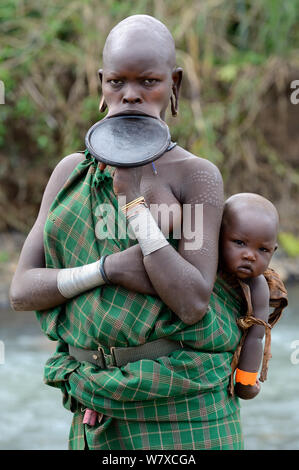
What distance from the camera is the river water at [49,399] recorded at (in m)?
4.23

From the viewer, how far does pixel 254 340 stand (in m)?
1.82

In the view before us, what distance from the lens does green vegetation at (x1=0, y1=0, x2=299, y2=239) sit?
23.7 feet

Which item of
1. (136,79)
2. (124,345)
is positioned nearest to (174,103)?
(136,79)

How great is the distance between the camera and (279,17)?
24.3 feet

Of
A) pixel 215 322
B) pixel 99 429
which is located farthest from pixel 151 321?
pixel 99 429

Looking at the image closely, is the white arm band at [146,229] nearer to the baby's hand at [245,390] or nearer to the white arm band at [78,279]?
the white arm band at [78,279]

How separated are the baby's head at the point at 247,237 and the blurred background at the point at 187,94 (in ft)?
15.9

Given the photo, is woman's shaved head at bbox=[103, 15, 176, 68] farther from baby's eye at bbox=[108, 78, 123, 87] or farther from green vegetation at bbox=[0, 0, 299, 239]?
green vegetation at bbox=[0, 0, 299, 239]

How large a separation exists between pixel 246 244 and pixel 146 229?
1.10 feet

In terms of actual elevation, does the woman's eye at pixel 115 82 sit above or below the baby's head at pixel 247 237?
above

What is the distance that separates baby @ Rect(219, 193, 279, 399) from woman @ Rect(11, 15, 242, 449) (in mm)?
79

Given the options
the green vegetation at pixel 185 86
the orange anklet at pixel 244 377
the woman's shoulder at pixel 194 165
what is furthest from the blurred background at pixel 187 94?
the woman's shoulder at pixel 194 165

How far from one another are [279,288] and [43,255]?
26.3 inches

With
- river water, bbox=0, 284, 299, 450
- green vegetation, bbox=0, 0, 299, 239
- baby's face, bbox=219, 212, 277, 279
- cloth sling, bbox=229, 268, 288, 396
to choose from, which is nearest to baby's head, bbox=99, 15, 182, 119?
baby's face, bbox=219, 212, 277, 279
